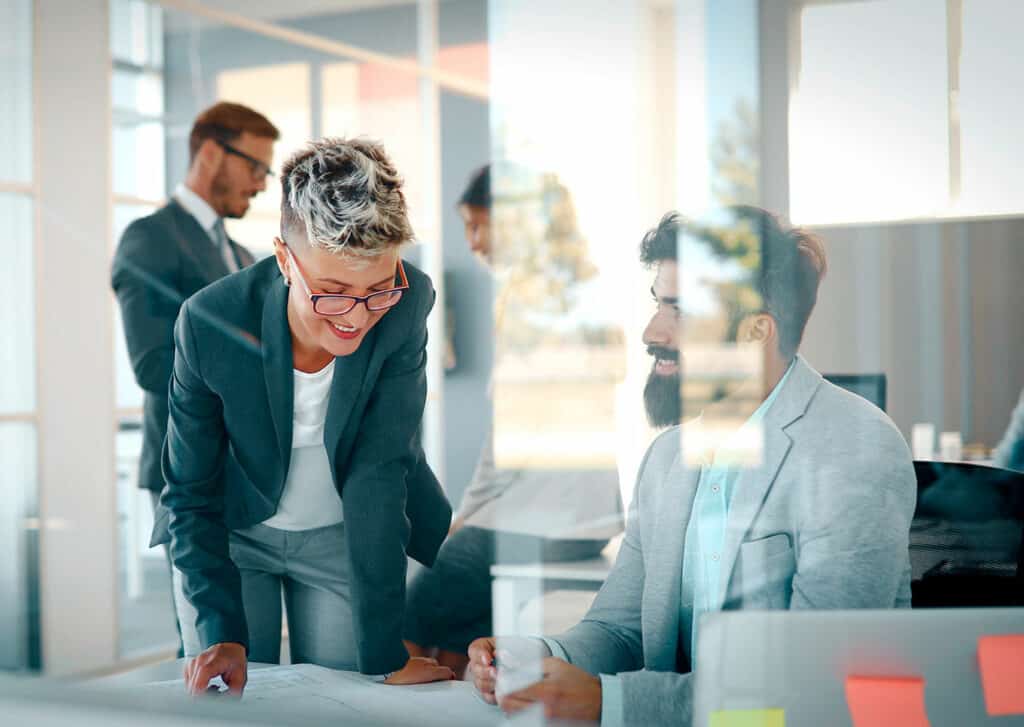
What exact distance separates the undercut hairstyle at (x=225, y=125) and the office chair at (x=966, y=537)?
5.20 feet

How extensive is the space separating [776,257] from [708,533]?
1.69 ft

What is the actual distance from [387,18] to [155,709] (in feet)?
5.22

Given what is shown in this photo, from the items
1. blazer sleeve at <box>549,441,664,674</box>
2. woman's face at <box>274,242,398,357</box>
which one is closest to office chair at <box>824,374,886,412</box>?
blazer sleeve at <box>549,441,664,674</box>

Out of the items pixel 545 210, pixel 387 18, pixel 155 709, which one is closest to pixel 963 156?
pixel 545 210

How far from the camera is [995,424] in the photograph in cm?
182

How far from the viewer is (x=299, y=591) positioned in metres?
2.44

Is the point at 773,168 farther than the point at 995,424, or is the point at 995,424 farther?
the point at 773,168

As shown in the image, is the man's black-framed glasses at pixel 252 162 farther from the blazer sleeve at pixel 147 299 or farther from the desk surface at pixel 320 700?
the desk surface at pixel 320 700

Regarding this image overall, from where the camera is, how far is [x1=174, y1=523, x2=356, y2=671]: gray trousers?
2398 millimetres

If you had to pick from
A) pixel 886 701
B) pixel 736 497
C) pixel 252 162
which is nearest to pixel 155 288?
pixel 252 162

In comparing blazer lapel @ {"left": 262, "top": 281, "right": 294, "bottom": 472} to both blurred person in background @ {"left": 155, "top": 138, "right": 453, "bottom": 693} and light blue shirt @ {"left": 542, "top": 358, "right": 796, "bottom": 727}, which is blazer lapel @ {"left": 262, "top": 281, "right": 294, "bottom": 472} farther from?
Result: light blue shirt @ {"left": 542, "top": 358, "right": 796, "bottom": 727}

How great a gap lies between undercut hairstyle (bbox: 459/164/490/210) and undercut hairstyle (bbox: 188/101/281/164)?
0.51m

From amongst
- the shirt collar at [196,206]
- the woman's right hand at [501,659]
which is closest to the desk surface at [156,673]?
the woman's right hand at [501,659]

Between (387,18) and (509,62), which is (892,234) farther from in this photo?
(387,18)
